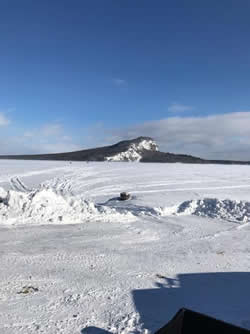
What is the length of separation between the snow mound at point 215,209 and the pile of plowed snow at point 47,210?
2.16 metres

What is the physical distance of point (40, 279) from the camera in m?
4.68

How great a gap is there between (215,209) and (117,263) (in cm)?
589

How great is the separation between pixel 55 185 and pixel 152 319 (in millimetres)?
13683

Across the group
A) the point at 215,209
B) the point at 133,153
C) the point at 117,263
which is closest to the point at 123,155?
the point at 133,153

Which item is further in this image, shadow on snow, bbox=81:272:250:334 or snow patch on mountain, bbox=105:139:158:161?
snow patch on mountain, bbox=105:139:158:161

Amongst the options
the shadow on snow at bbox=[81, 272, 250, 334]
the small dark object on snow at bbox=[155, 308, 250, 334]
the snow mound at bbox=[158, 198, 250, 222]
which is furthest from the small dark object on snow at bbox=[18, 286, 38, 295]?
the snow mound at bbox=[158, 198, 250, 222]

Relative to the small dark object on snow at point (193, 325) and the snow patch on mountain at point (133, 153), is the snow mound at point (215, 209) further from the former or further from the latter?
the snow patch on mountain at point (133, 153)

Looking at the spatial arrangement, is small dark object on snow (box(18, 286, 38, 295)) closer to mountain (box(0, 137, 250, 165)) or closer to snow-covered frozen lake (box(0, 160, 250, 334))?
snow-covered frozen lake (box(0, 160, 250, 334))

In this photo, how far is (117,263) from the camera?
214 inches

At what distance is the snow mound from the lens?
382 inches

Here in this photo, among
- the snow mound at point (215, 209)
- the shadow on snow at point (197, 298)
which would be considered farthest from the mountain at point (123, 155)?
the shadow on snow at point (197, 298)

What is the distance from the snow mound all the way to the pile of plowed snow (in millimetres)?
2160

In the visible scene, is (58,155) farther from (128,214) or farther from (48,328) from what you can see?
(48,328)

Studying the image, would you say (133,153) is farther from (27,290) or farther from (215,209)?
(27,290)
